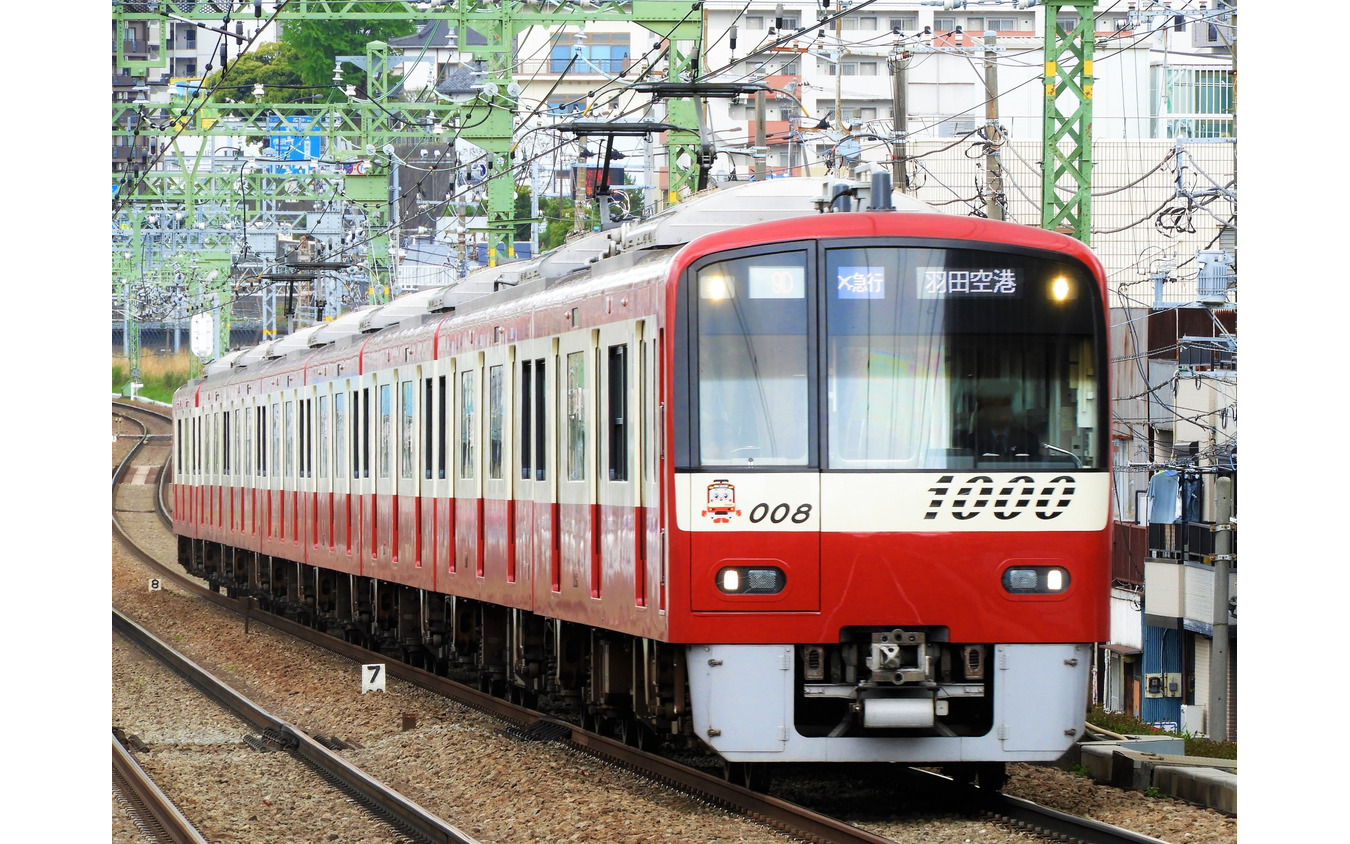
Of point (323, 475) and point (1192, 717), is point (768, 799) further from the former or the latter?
point (1192, 717)

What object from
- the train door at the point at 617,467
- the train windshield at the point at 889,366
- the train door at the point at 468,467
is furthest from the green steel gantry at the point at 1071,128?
the train windshield at the point at 889,366

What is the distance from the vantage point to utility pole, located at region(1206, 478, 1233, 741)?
19.3 meters

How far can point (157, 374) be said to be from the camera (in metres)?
79.8

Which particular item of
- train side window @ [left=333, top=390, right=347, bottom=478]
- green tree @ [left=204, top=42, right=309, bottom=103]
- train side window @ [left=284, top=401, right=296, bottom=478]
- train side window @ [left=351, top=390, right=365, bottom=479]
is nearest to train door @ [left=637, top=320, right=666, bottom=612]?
train side window @ [left=351, top=390, right=365, bottom=479]

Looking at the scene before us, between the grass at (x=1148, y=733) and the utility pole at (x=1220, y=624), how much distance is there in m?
5.42

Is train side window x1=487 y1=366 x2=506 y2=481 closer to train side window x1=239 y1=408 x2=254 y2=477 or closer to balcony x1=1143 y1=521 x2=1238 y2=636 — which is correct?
train side window x1=239 y1=408 x2=254 y2=477

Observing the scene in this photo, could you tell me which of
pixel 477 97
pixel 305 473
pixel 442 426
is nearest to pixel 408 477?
pixel 442 426

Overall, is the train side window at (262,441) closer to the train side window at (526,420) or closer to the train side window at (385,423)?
the train side window at (385,423)

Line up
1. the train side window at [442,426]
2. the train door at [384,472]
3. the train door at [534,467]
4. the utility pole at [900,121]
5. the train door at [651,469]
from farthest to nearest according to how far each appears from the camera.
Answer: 1. the utility pole at [900,121]
2. the train door at [384,472]
3. the train side window at [442,426]
4. the train door at [534,467]
5. the train door at [651,469]

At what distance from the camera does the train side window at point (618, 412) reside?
10047mm

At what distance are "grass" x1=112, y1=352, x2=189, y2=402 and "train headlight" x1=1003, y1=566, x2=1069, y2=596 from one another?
65349 mm

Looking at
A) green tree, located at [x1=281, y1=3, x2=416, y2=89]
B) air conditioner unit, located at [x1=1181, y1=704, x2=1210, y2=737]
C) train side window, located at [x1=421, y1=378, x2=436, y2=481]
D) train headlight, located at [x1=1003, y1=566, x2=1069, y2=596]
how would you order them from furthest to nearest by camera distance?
green tree, located at [x1=281, y1=3, x2=416, y2=89] < air conditioner unit, located at [x1=1181, y1=704, x2=1210, y2=737] < train side window, located at [x1=421, y1=378, x2=436, y2=481] < train headlight, located at [x1=1003, y1=566, x2=1069, y2=596]

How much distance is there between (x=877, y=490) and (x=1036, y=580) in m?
0.83

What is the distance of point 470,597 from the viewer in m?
14.2
